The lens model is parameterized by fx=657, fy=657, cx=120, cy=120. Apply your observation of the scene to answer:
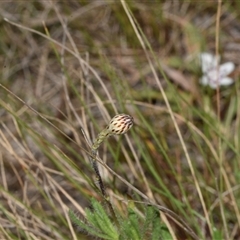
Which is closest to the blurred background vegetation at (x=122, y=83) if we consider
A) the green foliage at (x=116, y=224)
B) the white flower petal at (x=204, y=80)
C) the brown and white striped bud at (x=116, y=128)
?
the white flower petal at (x=204, y=80)

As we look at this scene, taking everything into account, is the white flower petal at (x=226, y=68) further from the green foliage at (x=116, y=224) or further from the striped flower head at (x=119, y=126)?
the striped flower head at (x=119, y=126)

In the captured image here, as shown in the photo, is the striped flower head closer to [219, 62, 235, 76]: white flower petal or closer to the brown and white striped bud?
the brown and white striped bud

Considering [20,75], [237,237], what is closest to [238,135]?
[237,237]

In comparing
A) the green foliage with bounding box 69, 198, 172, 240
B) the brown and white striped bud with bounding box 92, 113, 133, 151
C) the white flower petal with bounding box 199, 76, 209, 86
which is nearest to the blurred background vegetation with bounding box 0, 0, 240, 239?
the white flower petal with bounding box 199, 76, 209, 86

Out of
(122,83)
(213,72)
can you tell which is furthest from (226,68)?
(122,83)

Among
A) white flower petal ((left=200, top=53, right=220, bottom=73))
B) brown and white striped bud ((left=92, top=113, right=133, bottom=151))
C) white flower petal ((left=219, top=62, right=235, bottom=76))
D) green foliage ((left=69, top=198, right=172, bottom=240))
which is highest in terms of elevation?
brown and white striped bud ((left=92, top=113, right=133, bottom=151))

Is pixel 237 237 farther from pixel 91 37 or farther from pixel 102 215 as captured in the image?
pixel 91 37

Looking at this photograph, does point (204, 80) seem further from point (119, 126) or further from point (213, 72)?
point (119, 126)
